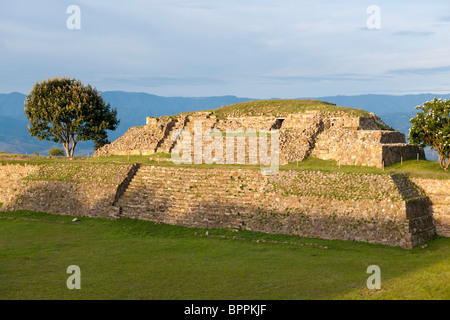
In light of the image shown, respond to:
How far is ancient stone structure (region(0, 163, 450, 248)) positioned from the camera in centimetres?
2448

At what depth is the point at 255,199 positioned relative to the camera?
1119 inches

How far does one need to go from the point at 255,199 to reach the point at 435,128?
46.6 ft

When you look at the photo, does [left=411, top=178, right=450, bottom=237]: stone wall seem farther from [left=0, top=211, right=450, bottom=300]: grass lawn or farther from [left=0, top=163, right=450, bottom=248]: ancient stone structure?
[left=0, top=211, right=450, bottom=300]: grass lawn

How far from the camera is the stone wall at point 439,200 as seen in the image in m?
25.3

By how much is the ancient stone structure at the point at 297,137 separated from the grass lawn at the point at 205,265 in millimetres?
11185

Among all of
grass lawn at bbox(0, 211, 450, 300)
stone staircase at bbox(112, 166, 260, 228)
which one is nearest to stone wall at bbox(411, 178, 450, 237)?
grass lawn at bbox(0, 211, 450, 300)
